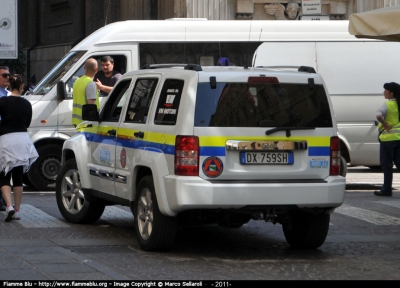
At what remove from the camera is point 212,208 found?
8688mm

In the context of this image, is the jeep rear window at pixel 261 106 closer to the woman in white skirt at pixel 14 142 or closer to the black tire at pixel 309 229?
the black tire at pixel 309 229

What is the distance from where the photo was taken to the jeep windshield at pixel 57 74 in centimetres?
1569

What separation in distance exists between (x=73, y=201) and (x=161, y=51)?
17.6 ft

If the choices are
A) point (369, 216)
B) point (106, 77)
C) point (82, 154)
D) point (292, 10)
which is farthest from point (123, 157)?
point (292, 10)

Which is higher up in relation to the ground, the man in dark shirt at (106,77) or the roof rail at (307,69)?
the roof rail at (307,69)

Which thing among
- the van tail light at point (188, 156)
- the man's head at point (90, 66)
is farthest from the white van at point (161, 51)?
the van tail light at point (188, 156)

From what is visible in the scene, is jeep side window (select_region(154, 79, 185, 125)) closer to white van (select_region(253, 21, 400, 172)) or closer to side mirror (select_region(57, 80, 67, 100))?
side mirror (select_region(57, 80, 67, 100))

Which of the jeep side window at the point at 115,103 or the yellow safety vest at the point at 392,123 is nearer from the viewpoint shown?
the jeep side window at the point at 115,103

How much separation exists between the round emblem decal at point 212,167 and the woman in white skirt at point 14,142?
3.41 metres

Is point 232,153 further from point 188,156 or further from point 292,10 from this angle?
point 292,10

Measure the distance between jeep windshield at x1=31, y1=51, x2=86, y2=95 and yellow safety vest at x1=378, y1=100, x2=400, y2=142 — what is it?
16.5 feet

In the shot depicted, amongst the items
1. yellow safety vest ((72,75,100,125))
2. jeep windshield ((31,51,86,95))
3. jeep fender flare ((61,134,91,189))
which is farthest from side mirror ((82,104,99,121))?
jeep windshield ((31,51,86,95))

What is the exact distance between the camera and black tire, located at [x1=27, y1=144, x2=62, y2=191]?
50.8 feet

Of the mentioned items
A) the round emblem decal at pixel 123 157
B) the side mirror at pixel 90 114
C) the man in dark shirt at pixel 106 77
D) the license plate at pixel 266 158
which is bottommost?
the round emblem decal at pixel 123 157
